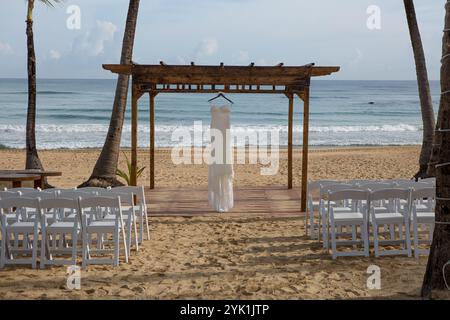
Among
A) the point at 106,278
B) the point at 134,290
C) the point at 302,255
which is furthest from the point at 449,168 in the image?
the point at 106,278

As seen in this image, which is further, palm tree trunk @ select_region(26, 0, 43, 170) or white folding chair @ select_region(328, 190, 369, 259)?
palm tree trunk @ select_region(26, 0, 43, 170)

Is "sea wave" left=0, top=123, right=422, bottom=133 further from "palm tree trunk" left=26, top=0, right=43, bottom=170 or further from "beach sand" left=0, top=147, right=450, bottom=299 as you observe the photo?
"beach sand" left=0, top=147, right=450, bottom=299

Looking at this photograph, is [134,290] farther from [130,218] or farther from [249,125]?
[249,125]

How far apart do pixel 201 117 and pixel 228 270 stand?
4023 cm

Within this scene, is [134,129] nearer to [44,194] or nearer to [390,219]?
[44,194]

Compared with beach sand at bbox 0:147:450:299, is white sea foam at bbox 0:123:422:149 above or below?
above

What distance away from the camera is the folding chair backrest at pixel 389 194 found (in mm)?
7430

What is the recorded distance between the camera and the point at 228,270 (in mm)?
7055

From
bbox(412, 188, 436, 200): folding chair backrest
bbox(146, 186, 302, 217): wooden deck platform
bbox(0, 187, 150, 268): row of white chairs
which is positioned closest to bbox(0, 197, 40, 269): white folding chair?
bbox(0, 187, 150, 268): row of white chairs

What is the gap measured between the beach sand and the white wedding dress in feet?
1.44

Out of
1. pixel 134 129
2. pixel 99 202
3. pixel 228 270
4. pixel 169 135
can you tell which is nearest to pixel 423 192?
pixel 228 270

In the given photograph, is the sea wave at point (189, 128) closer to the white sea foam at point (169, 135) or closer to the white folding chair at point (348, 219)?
the white sea foam at point (169, 135)

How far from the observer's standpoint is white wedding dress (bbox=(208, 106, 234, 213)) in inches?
421
